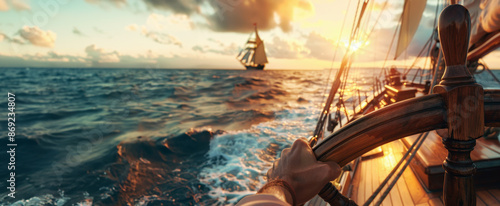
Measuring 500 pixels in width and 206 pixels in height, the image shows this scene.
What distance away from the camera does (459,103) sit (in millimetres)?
542

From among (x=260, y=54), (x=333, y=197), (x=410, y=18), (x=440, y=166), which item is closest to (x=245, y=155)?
(x=440, y=166)

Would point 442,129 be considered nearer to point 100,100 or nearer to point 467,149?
point 467,149

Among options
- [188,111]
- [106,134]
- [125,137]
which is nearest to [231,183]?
[125,137]

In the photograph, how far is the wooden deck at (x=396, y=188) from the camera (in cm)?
191

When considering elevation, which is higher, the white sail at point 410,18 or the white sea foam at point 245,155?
the white sail at point 410,18

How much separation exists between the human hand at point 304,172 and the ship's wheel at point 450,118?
0.10 ft

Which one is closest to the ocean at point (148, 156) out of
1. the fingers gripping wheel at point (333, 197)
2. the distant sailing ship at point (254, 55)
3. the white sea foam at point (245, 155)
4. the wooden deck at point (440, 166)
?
the white sea foam at point (245, 155)

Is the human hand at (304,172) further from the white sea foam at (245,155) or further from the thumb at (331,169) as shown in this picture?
the white sea foam at (245,155)

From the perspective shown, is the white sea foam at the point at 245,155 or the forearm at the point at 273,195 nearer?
the forearm at the point at 273,195

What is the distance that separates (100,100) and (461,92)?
2329cm

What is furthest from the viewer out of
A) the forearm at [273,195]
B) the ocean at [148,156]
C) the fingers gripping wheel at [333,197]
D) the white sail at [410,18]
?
the white sail at [410,18]

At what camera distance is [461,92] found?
0.54 m

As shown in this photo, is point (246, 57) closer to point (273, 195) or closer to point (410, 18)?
point (410, 18)

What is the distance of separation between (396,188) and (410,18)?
1190 centimetres
